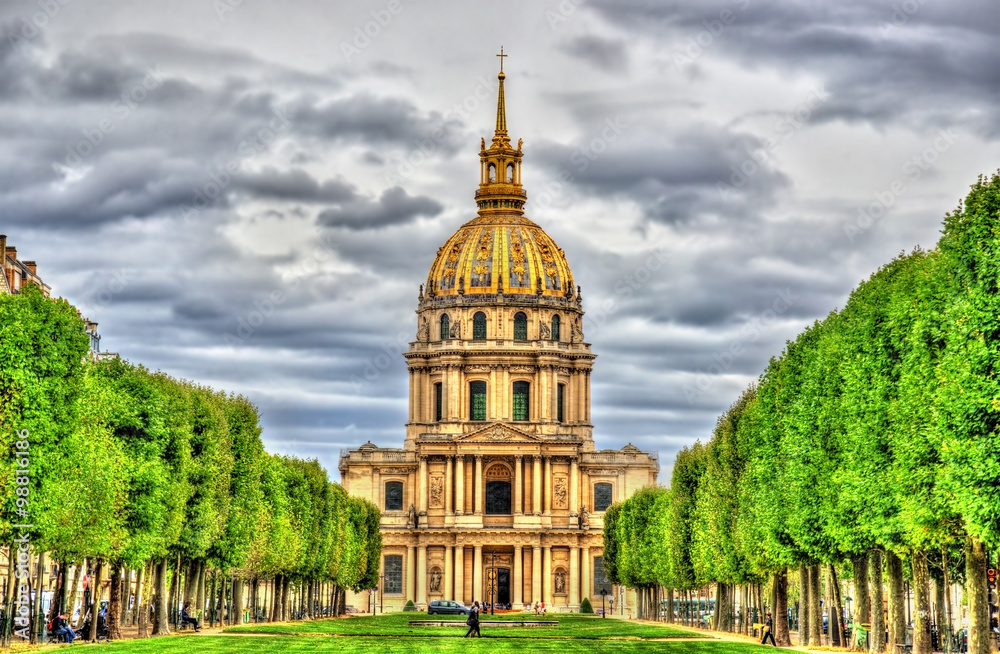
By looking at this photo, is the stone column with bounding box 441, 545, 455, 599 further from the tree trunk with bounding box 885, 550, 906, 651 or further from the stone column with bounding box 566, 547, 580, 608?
the tree trunk with bounding box 885, 550, 906, 651

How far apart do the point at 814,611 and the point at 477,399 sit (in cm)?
13176

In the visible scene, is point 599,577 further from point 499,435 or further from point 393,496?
point 393,496

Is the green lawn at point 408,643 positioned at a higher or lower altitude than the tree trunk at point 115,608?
lower

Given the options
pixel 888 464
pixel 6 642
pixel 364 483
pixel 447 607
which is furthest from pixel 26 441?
pixel 364 483

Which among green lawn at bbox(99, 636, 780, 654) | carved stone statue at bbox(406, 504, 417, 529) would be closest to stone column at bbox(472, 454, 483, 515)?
carved stone statue at bbox(406, 504, 417, 529)

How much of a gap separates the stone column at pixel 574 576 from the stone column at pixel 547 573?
2389 millimetres

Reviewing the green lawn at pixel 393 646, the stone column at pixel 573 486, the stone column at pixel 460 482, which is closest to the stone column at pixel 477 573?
the stone column at pixel 460 482

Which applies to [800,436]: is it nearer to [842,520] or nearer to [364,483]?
[842,520]

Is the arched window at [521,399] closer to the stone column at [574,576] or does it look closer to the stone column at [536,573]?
the stone column at [536,573]

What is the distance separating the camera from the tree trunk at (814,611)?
67.8m

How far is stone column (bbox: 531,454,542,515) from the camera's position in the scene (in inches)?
7318

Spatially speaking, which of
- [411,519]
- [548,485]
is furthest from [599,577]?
[411,519]

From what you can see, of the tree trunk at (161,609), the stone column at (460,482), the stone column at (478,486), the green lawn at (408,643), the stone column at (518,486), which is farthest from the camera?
the stone column at (460,482)

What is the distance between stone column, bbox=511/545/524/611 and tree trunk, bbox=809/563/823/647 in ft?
373
